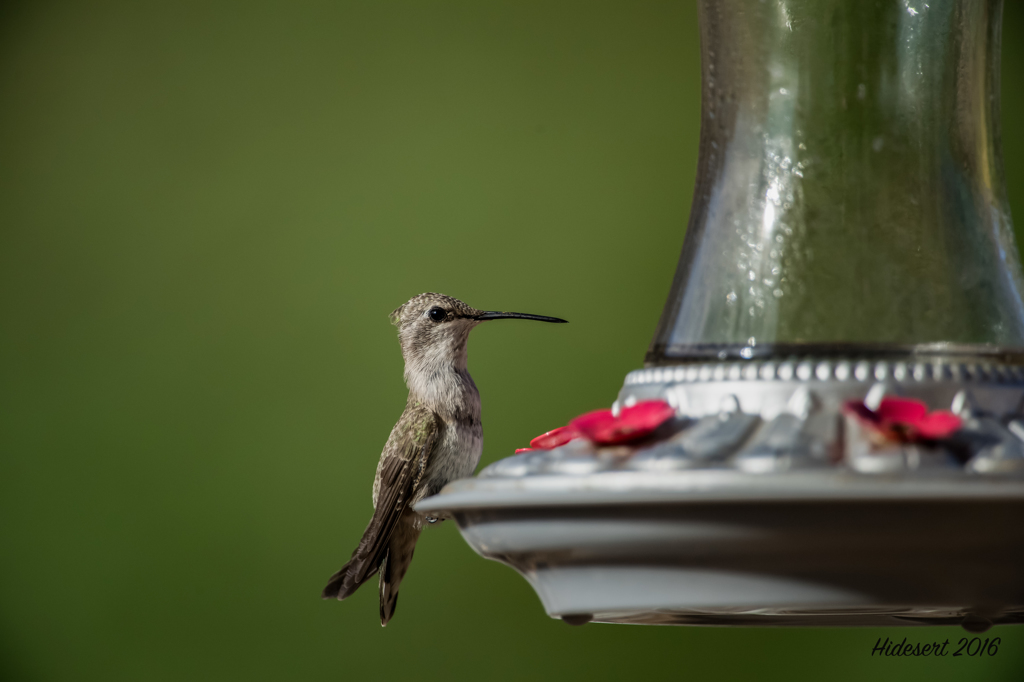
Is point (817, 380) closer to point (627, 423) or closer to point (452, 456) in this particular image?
point (627, 423)

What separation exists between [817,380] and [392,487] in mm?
968

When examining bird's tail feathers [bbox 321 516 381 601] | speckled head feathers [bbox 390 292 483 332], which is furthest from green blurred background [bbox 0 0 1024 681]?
bird's tail feathers [bbox 321 516 381 601]

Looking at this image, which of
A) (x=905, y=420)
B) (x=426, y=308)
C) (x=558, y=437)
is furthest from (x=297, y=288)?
(x=905, y=420)

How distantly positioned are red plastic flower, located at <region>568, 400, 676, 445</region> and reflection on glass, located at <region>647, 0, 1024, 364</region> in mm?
150

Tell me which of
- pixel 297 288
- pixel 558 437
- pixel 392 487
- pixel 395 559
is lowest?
pixel 395 559

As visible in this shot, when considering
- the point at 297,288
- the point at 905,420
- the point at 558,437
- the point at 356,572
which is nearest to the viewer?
the point at 905,420

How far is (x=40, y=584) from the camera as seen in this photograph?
379cm

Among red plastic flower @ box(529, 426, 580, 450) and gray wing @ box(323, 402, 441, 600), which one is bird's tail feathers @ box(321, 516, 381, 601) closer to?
gray wing @ box(323, 402, 441, 600)

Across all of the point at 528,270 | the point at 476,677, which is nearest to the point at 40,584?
the point at 476,677

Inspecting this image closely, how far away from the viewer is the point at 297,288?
12.7 ft

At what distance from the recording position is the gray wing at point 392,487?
138cm

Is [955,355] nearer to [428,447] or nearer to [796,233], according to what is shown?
[796,233]

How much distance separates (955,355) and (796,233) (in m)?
0.15

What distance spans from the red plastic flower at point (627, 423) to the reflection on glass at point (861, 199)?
15 cm
